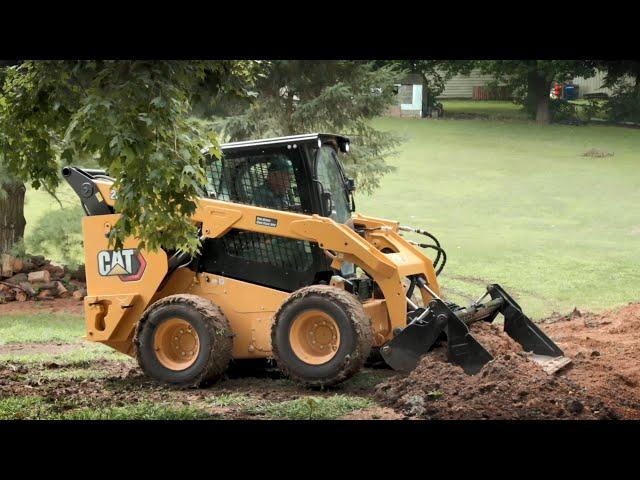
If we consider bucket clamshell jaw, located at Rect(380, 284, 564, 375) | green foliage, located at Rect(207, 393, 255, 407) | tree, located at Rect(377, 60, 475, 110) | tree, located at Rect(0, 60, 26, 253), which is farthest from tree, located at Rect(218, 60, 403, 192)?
green foliage, located at Rect(207, 393, 255, 407)

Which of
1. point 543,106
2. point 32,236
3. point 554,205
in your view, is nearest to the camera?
point 32,236

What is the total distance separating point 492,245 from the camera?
70.2 feet

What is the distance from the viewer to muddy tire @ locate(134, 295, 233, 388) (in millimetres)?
9461

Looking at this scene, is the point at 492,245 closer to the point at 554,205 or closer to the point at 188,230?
the point at 554,205

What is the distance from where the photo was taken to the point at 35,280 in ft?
53.8

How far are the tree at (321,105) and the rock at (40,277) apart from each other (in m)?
3.84

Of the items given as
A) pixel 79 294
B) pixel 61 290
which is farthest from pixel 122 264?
pixel 61 290

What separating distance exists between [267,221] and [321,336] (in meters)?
1.20

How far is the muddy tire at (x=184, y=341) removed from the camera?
9.46 meters

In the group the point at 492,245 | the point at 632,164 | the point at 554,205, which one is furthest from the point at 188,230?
the point at 632,164

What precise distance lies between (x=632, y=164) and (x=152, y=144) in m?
23.5

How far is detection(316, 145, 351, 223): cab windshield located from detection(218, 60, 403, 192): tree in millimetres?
7019

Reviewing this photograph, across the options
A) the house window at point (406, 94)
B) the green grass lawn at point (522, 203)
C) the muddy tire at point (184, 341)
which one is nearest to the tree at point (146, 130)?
the muddy tire at point (184, 341)
